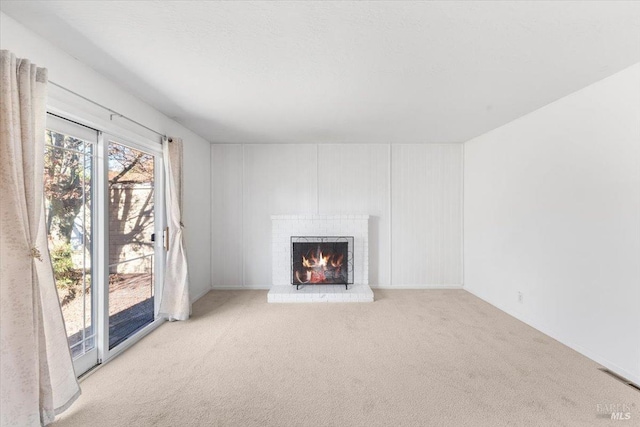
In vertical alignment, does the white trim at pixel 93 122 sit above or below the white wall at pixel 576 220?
above

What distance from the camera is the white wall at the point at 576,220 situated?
225 centimetres

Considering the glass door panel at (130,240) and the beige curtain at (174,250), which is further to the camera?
the beige curtain at (174,250)

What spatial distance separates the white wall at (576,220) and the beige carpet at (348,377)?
0.98 ft

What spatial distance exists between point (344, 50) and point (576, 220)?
2.68 m

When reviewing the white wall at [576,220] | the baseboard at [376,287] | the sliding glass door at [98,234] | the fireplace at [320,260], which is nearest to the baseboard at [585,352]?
the white wall at [576,220]

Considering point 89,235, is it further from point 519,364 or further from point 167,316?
point 519,364

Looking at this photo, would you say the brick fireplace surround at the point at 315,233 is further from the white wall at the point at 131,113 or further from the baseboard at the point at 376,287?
the white wall at the point at 131,113

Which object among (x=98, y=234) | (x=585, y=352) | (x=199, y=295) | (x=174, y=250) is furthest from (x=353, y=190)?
(x=98, y=234)

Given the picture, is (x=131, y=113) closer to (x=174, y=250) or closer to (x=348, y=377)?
(x=174, y=250)

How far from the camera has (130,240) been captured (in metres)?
2.87

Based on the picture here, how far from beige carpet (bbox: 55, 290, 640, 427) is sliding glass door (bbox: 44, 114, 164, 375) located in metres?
0.29

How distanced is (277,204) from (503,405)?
3.74 meters

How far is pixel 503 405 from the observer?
1909 mm

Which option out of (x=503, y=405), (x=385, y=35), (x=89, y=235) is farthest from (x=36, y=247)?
(x=503, y=405)
